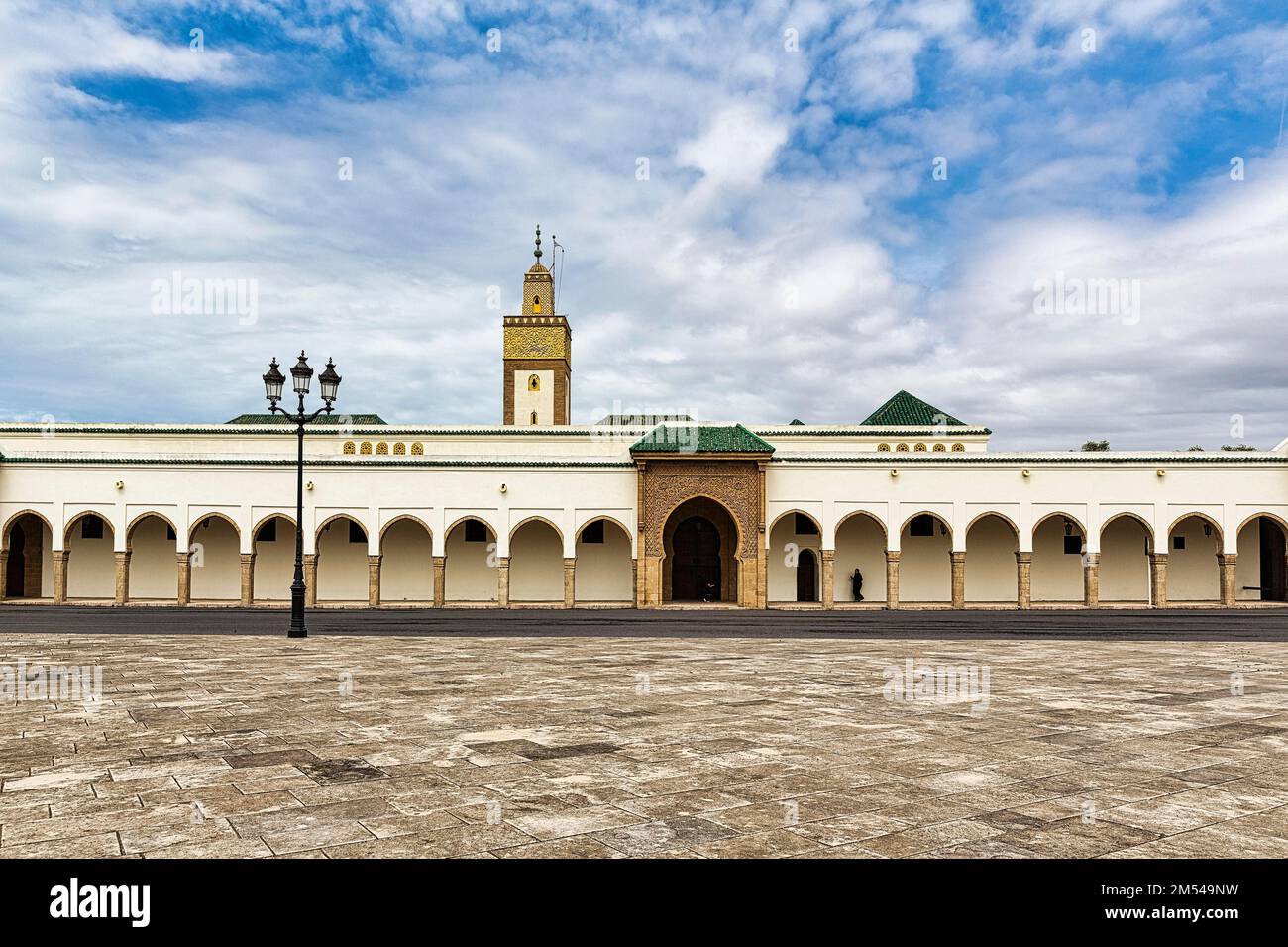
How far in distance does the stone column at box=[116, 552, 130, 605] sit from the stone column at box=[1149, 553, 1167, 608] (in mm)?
32838

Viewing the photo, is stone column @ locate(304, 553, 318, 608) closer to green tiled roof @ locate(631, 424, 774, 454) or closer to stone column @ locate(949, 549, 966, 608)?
green tiled roof @ locate(631, 424, 774, 454)

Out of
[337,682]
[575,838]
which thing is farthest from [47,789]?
[337,682]

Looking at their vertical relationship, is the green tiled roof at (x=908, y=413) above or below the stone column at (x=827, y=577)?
above

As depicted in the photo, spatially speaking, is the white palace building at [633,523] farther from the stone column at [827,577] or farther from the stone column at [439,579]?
the stone column at [439,579]

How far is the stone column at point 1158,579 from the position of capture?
28.9 meters

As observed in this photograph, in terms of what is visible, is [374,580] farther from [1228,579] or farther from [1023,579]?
[1228,579]

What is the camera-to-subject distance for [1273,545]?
106 ft

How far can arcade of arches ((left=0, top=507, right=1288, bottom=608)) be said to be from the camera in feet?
97.9

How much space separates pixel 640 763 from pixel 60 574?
93.1 ft

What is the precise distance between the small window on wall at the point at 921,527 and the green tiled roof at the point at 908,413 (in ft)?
16.7

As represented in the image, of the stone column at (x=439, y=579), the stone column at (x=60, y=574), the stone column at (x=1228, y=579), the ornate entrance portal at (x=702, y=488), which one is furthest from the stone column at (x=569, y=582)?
the stone column at (x=1228, y=579)

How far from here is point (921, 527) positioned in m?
31.6
